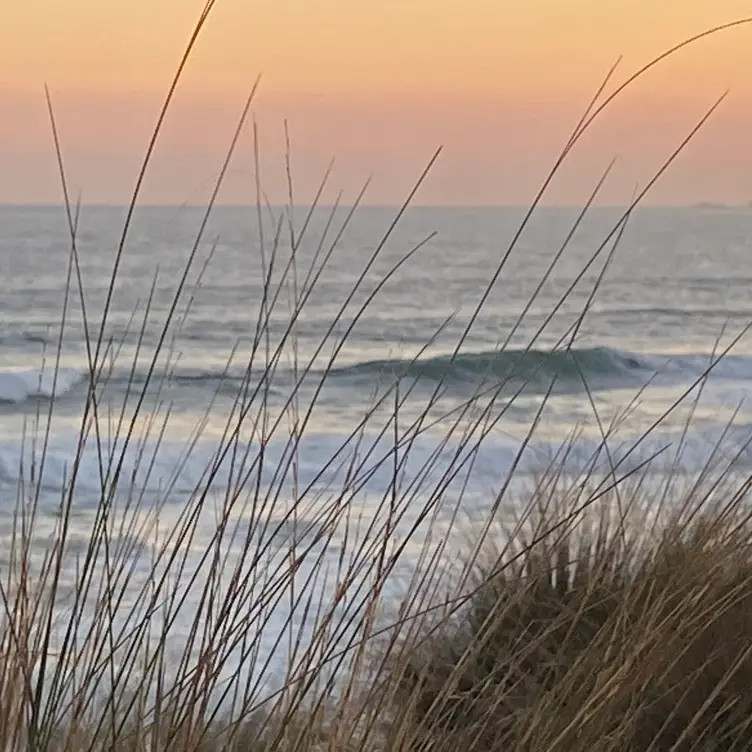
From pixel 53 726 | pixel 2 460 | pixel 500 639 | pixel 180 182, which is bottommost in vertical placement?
pixel 2 460

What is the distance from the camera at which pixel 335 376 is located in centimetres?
1184

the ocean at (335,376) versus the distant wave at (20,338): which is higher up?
→ the ocean at (335,376)

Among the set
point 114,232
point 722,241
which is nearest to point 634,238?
point 722,241

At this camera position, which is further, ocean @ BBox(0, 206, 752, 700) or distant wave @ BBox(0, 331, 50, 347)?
distant wave @ BBox(0, 331, 50, 347)

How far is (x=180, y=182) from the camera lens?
220cm

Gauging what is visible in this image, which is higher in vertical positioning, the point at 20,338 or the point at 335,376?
the point at 335,376

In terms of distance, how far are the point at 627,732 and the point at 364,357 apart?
11.4m

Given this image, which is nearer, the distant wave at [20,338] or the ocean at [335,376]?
the ocean at [335,376]

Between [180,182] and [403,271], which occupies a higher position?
[180,182]

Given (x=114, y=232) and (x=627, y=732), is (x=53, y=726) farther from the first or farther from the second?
(x=114, y=232)

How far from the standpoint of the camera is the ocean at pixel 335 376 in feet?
5.29

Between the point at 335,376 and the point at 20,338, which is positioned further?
the point at 20,338

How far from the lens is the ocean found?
1.61 m

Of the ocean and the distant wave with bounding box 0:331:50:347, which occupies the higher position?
the ocean
